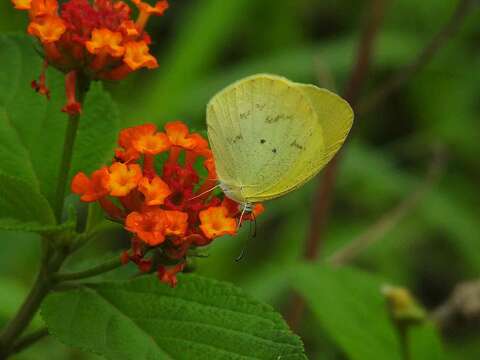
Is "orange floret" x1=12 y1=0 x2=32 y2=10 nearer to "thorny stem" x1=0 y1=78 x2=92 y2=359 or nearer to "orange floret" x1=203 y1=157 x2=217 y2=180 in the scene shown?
"thorny stem" x1=0 y1=78 x2=92 y2=359

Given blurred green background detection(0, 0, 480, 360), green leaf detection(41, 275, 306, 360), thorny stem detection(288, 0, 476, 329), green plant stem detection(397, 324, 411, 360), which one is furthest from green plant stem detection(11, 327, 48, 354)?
blurred green background detection(0, 0, 480, 360)

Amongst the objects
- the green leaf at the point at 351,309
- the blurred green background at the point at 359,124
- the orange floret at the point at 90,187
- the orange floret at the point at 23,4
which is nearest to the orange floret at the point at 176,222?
the orange floret at the point at 90,187

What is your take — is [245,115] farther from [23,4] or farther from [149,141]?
[23,4]

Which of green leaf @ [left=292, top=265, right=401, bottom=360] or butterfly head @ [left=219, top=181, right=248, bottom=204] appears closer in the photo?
butterfly head @ [left=219, top=181, right=248, bottom=204]

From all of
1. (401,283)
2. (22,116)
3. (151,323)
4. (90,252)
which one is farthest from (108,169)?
(401,283)

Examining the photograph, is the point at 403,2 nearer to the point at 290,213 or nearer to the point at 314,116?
the point at 290,213

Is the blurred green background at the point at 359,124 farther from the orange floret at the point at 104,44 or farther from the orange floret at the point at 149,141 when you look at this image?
the orange floret at the point at 104,44

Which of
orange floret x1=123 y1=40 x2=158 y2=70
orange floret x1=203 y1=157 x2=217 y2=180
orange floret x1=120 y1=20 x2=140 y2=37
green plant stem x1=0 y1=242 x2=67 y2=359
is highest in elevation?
orange floret x1=120 y1=20 x2=140 y2=37

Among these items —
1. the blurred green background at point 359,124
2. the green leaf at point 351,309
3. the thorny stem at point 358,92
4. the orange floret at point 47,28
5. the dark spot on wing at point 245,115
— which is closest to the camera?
the orange floret at point 47,28
